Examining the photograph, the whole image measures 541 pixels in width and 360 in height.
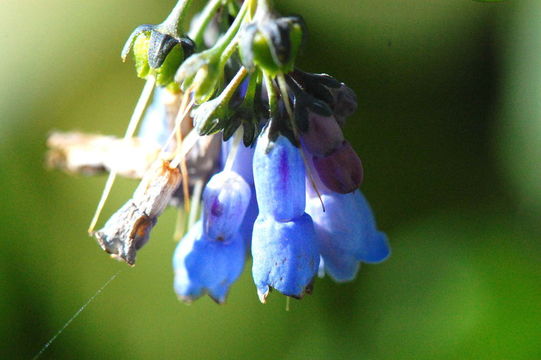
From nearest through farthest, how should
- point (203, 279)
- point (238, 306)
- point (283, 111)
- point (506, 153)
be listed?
1. point (283, 111)
2. point (203, 279)
3. point (506, 153)
4. point (238, 306)

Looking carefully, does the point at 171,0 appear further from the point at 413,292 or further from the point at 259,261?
the point at 259,261

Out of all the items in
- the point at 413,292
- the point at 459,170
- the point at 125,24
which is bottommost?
the point at 413,292

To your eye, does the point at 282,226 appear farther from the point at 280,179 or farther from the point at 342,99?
the point at 342,99

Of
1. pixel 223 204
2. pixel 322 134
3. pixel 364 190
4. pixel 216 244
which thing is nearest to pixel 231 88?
pixel 322 134

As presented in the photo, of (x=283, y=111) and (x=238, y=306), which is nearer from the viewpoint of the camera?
(x=283, y=111)

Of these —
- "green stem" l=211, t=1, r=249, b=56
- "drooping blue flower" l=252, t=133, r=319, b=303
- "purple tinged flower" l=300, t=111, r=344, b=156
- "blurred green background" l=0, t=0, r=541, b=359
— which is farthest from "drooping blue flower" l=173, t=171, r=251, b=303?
"blurred green background" l=0, t=0, r=541, b=359

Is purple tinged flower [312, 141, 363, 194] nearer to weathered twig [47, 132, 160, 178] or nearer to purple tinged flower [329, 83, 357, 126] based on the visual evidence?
purple tinged flower [329, 83, 357, 126]

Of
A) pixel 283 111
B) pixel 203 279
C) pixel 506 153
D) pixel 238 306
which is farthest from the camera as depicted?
pixel 238 306

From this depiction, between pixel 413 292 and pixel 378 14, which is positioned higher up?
pixel 378 14

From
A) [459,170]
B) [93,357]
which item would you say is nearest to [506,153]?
[459,170]
